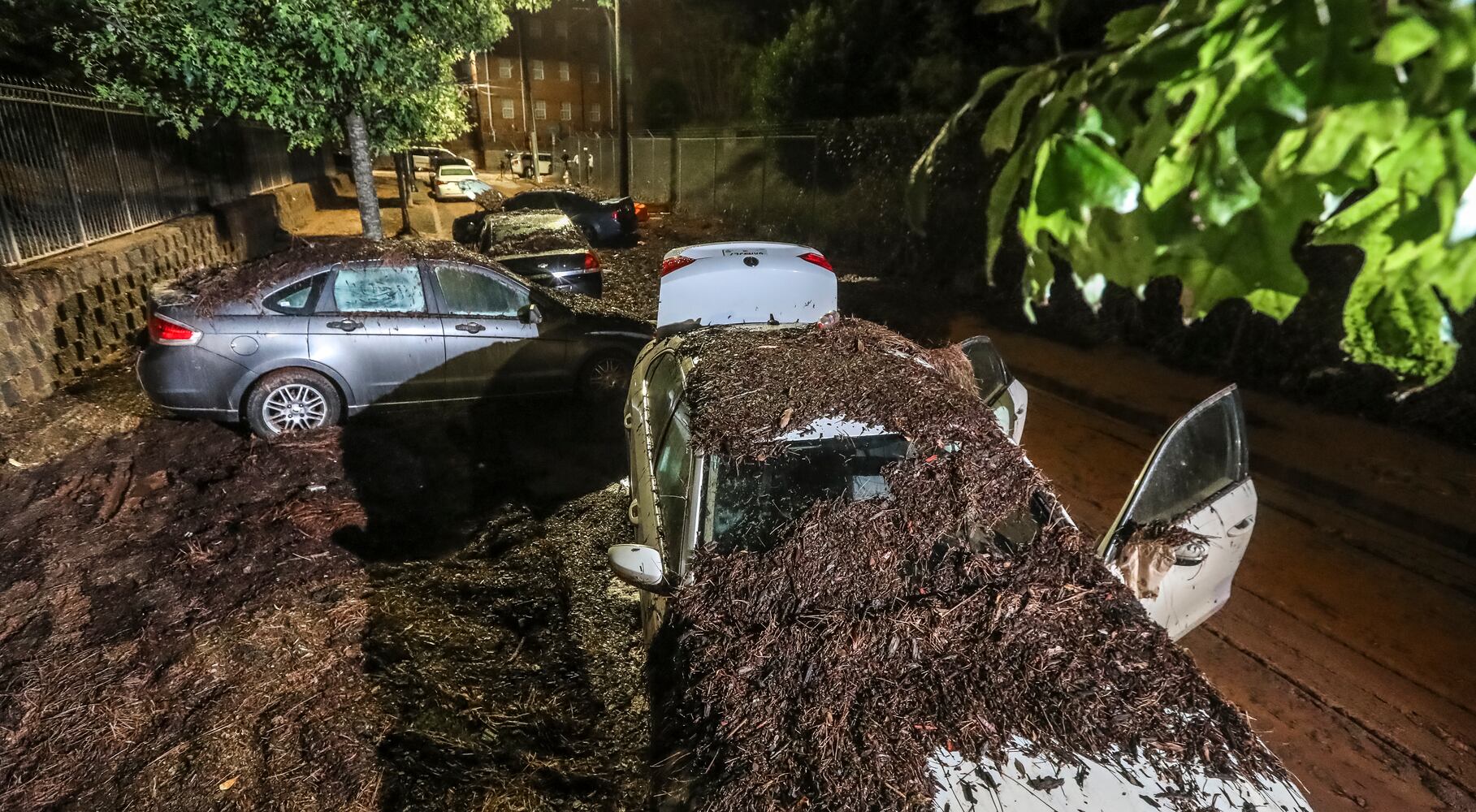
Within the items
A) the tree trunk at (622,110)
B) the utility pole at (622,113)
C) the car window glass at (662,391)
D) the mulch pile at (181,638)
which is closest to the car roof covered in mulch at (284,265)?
the mulch pile at (181,638)

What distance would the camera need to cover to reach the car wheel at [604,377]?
7.46 meters

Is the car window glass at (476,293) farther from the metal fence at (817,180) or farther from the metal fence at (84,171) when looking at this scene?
the metal fence at (817,180)

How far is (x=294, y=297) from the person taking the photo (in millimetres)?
6379

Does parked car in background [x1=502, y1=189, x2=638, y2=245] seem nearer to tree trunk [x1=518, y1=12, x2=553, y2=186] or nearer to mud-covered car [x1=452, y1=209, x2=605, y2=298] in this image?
mud-covered car [x1=452, y1=209, x2=605, y2=298]

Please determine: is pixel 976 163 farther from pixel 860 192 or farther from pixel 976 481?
pixel 976 481

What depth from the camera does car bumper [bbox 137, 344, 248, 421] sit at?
6043 mm

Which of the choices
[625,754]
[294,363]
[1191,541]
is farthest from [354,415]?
A: [1191,541]

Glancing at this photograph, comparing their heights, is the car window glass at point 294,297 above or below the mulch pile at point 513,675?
above

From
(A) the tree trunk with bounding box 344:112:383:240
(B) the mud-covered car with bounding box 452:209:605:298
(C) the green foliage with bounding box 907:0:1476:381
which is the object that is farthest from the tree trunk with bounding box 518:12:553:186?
(C) the green foliage with bounding box 907:0:1476:381

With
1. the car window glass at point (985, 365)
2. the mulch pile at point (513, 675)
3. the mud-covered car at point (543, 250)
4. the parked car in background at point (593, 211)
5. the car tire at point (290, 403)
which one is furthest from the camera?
the parked car in background at point (593, 211)

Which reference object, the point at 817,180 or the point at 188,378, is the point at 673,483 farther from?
the point at 817,180

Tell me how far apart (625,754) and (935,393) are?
7.41 ft

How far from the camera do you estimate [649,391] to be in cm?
460

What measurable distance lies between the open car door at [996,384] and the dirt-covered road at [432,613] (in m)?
1.65
